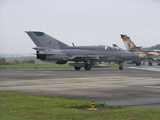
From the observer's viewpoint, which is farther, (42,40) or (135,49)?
(135,49)

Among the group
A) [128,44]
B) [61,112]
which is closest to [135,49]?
[128,44]

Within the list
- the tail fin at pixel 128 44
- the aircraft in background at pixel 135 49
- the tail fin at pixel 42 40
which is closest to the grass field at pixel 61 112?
the tail fin at pixel 42 40

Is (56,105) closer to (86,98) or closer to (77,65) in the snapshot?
A: (86,98)

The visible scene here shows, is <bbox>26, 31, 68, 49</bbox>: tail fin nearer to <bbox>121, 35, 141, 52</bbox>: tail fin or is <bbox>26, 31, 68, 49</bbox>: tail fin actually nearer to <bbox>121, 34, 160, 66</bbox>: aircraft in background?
<bbox>121, 34, 160, 66</bbox>: aircraft in background

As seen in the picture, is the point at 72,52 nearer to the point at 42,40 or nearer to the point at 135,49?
the point at 42,40

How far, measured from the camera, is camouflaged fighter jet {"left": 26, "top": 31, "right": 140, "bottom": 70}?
39.8 metres

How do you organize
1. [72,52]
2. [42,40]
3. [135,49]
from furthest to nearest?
[135,49] < [72,52] < [42,40]

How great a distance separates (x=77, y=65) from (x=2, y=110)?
3142 cm

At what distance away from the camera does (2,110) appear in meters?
9.91

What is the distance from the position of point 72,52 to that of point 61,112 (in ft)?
104

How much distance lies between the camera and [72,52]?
136 ft

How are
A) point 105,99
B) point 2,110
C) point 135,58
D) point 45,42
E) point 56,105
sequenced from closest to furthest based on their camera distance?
point 2,110 < point 56,105 < point 105,99 < point 45,42 < point 135,58

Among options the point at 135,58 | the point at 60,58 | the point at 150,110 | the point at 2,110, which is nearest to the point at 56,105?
the point at 2,110

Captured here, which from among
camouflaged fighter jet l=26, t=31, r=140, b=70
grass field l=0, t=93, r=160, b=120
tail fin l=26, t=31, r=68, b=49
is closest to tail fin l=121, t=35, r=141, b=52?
camouflaged fighter jet l=26, t=31, r=140, b=70
